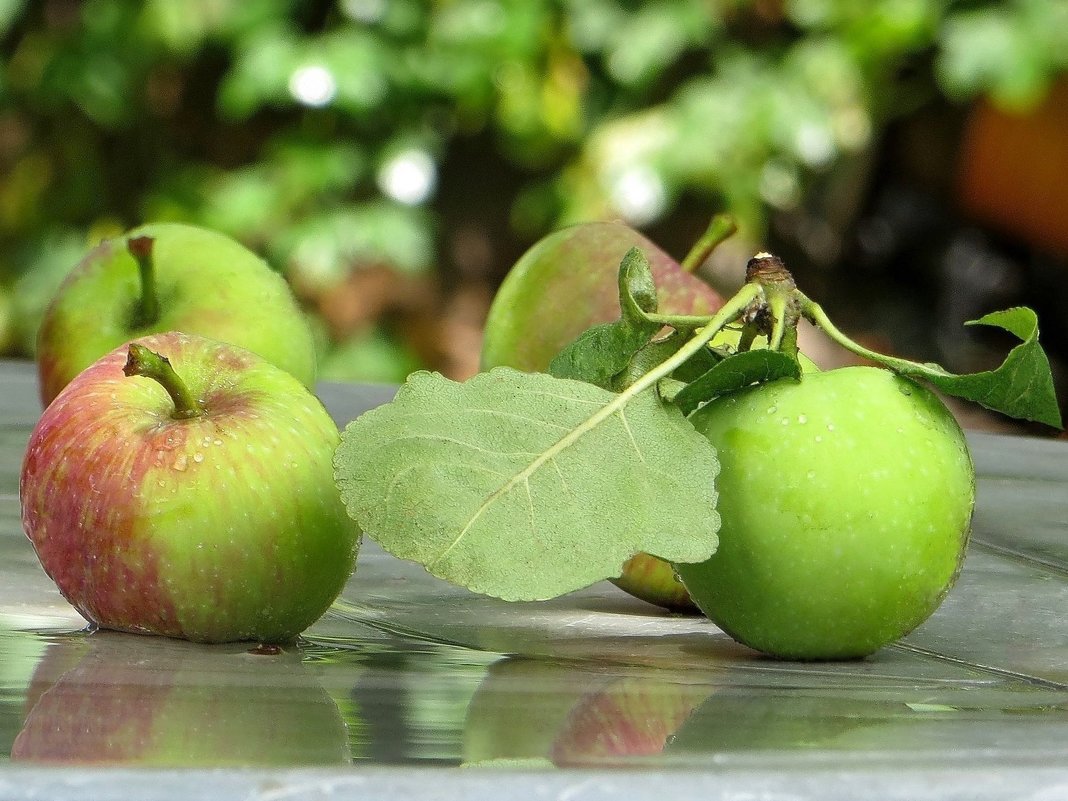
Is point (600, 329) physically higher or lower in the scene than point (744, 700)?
higher

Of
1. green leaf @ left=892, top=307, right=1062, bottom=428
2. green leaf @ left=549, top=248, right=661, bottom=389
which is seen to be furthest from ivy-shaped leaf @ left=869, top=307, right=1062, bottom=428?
green leaf @ left=549, top=248, right=661, bottom=389

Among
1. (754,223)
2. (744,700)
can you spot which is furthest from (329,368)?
(744,700)

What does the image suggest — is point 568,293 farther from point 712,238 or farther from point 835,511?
point 835,511

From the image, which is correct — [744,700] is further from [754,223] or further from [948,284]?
[948,284]

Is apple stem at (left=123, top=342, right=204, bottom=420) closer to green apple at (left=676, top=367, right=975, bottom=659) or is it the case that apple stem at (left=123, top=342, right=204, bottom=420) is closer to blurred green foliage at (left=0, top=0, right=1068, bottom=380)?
green apple at (left=676, top=367, right=975, bottom=659)

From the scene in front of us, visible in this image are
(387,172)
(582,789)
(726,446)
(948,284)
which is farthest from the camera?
(948,284)

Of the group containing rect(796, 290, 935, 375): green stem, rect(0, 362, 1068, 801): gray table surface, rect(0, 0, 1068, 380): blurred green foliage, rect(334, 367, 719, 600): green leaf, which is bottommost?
rect(0, 362, 1068, 801): gray table surface
